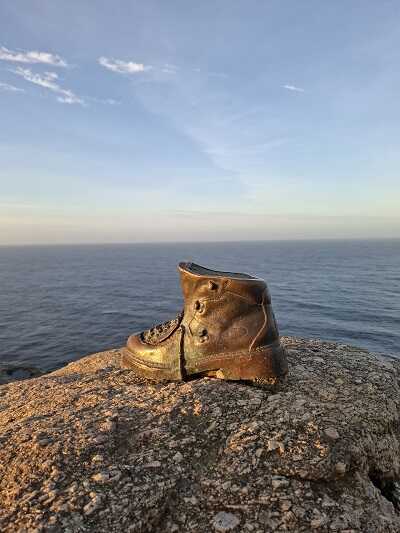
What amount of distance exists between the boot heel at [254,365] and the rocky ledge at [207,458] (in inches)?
5.6

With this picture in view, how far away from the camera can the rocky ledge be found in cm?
276

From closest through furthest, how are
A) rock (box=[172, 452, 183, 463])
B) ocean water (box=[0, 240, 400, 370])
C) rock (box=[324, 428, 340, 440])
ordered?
rock (box=[172, 452, 183, 463])
rock (box=[324, 428, 340, 440])
ocean water (box=[0, 240, 400, 370])

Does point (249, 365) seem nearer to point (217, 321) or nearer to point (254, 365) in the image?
point (254, 365)

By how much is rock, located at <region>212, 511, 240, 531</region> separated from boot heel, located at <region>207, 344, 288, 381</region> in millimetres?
1661

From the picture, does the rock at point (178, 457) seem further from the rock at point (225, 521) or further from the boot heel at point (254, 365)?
the boot heel at point (254, 365)

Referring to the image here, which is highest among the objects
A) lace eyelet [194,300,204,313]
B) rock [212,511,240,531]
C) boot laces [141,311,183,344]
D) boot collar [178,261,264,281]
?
boot collar [178,261,264,281]

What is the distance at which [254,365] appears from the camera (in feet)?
13.9

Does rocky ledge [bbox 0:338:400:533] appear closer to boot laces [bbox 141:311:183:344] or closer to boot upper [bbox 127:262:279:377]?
boot upper [bbox 127:262:279:377]

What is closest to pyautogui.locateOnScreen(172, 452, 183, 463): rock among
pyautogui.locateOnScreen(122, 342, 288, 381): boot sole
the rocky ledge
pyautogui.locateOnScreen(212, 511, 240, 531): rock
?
the rocky ledge

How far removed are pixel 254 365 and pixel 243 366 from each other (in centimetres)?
13

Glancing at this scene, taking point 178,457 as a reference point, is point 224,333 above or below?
above

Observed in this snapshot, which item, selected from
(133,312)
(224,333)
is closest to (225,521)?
(224,333)

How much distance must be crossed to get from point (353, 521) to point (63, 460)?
248cm

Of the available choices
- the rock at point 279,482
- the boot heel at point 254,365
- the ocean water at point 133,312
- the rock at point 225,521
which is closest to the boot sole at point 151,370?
the boot heel at point 254,365
